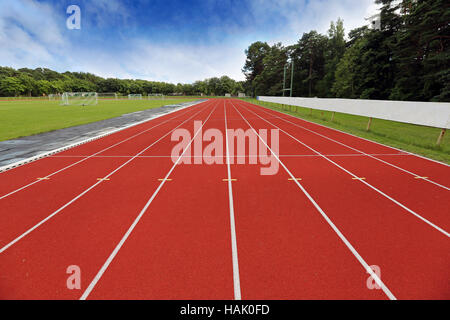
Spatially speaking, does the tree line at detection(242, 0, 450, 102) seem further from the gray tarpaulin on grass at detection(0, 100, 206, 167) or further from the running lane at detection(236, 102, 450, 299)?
the gray tarpaulin on grass at detection(0, 100, 206, 167)

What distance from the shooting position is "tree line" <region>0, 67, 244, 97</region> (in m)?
74.6

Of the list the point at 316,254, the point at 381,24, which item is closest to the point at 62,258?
the point at 316,254

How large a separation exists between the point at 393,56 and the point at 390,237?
3111 centimetres

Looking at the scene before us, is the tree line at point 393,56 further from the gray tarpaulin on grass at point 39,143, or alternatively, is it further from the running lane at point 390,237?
the gray tarpaulin on grass at point 39,143

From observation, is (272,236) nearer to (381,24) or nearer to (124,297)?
(124,297)

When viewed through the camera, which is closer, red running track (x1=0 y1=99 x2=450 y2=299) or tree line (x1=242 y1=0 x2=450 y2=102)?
red running track (x1=0 y1=99 x2=450 y2=299)

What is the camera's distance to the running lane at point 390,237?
97.5 inches

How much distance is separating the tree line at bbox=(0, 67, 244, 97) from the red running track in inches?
3764

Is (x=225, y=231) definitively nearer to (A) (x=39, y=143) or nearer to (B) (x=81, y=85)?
(A) (x=39, y=143)

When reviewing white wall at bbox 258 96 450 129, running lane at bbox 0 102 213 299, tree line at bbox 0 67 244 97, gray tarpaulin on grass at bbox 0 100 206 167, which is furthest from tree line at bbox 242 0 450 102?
tree line at bbox 0 67 244 97

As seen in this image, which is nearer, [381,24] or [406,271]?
[406,271]

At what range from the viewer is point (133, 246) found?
10.0 feet

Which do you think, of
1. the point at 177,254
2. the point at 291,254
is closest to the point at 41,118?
the point at 177,254
